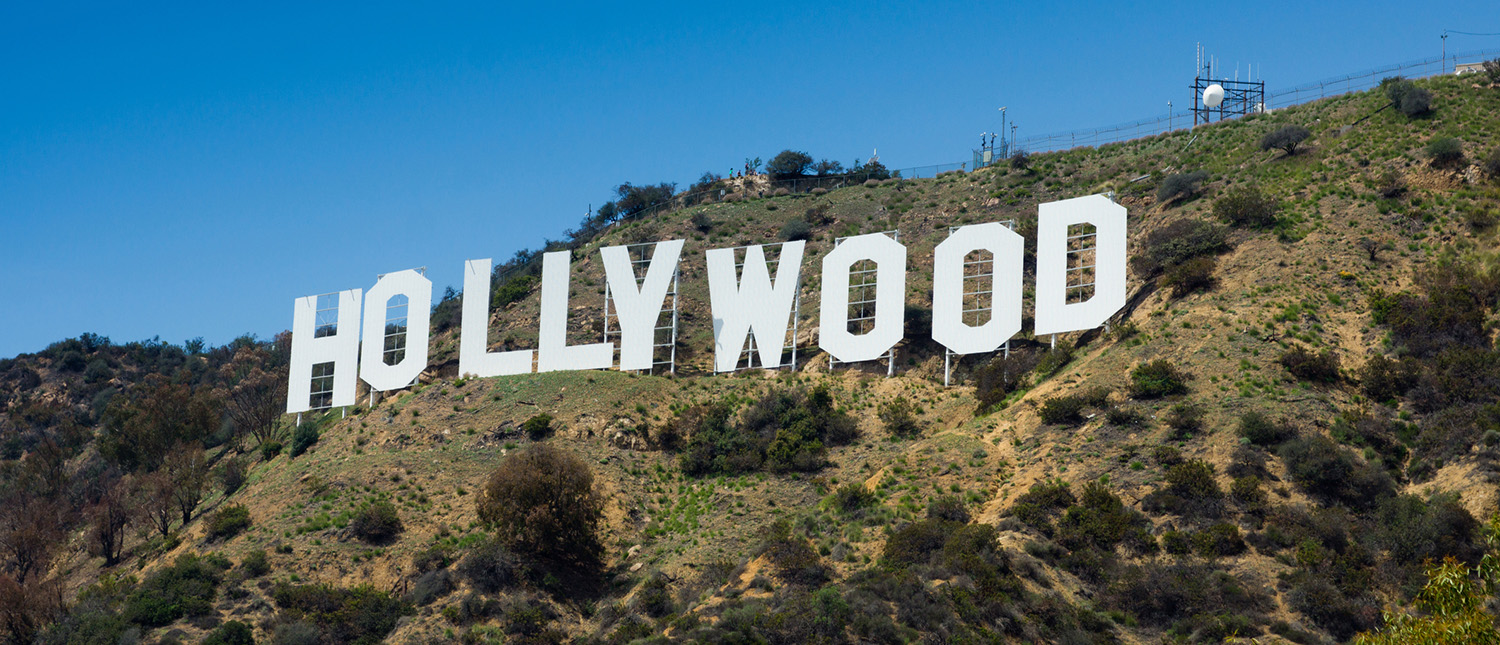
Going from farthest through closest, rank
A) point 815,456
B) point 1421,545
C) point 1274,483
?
1. point 815,456
2. point 1274,483
3. point 1421,545

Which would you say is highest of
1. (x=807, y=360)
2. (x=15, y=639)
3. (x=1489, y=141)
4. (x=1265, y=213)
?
(x=1489, y=141)

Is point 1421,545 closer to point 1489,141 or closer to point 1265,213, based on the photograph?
point 1265,213

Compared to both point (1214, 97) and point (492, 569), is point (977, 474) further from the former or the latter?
point (1214, 97)

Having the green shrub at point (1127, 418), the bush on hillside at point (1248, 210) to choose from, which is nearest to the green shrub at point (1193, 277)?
the bush on hillside at point (1248, 210)

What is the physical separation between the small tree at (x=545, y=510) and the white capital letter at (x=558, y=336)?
12.1 m

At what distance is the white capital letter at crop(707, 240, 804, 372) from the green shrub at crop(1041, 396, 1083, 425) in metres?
13.2

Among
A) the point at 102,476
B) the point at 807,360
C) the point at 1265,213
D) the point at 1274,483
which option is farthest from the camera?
the point at 102,476

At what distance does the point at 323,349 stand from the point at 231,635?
2303 cm

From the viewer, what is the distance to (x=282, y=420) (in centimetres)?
6706

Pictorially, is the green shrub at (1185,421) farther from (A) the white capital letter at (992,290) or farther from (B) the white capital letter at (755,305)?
(B) the white capital letter at (755,305)

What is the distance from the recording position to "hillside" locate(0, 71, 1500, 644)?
120 ft

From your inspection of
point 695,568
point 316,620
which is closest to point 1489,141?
point 695,568

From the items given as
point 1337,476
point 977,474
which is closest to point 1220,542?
point 1337,476

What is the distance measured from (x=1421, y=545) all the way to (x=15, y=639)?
43.3 m
